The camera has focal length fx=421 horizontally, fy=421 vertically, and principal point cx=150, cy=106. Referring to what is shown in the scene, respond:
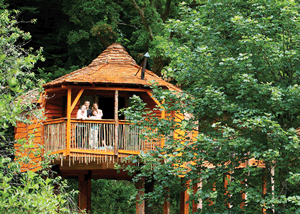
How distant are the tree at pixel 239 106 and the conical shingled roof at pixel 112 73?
3063 millimetres

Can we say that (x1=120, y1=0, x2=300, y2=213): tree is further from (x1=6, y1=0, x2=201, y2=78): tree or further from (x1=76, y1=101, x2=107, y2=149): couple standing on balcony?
(x1=6, y1=0, x2=201, y2=78): tree

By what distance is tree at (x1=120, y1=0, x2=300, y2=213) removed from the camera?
9828 millimetres

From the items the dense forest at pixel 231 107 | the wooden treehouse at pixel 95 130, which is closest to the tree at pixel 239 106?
the dense forest at pixel 231 107

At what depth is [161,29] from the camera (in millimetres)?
23578

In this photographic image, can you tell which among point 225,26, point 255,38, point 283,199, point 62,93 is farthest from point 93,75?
point 283,199

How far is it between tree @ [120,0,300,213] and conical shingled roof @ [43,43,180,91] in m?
3.06

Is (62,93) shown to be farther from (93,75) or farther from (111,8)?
(111,8)

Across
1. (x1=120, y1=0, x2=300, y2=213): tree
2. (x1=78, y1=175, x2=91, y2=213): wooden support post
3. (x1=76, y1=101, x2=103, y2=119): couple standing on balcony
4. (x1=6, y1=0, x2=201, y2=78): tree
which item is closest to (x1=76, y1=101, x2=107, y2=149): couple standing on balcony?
(x1=76, y1=101, x2=103, y2=119): couple standing on balcony

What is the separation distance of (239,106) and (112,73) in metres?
6.82

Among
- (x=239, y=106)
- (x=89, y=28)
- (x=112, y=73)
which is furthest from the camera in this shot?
(x=89, y=28)

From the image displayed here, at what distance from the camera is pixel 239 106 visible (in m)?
10.7

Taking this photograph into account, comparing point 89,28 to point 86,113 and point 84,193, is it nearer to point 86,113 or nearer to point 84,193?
point 84,193

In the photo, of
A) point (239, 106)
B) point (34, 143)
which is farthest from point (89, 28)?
point (239, 106)

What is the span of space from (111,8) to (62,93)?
27.2 feet
